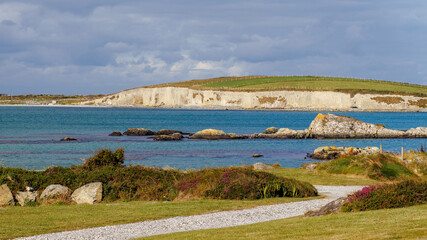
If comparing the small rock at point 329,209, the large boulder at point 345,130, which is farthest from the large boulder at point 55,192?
the large boulder at point 345,130

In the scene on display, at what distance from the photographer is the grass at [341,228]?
10.7 meters

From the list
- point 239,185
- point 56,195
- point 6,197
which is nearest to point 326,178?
point 239,185

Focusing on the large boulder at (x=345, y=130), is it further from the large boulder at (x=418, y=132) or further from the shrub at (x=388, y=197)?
the shrub at (x=388, y=197)

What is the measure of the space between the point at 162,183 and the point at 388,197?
28.3 ft

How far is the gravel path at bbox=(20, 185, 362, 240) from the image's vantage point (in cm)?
1274

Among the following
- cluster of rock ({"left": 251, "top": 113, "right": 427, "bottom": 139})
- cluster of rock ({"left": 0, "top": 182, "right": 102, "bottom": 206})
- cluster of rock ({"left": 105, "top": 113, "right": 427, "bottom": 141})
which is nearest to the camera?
cluster of rock ({"left": 0, "top": 182, "right": 102, "bottom": 206})

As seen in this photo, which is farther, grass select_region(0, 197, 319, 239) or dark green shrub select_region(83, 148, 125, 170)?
dark green shrub select_region(83, 148, 125, 170)

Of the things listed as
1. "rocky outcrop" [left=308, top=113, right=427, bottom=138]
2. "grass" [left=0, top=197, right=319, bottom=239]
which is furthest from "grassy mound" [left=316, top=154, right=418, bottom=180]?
"rocky outcrop" [left=308, top=113, right=427, bottom=138]

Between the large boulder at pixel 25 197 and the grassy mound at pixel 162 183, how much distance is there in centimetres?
57

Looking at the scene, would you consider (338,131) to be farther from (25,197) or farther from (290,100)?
(290,100)

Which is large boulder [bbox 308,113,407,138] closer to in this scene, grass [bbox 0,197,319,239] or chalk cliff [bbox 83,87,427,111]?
grass [bbox 0,197,319,239]

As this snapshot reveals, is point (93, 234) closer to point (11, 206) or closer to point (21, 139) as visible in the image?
point (11, 206)

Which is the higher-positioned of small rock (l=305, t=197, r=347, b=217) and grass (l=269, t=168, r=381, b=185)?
small rock (l=305, t=197, r=347, b=217)

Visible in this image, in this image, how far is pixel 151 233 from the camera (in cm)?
1296
